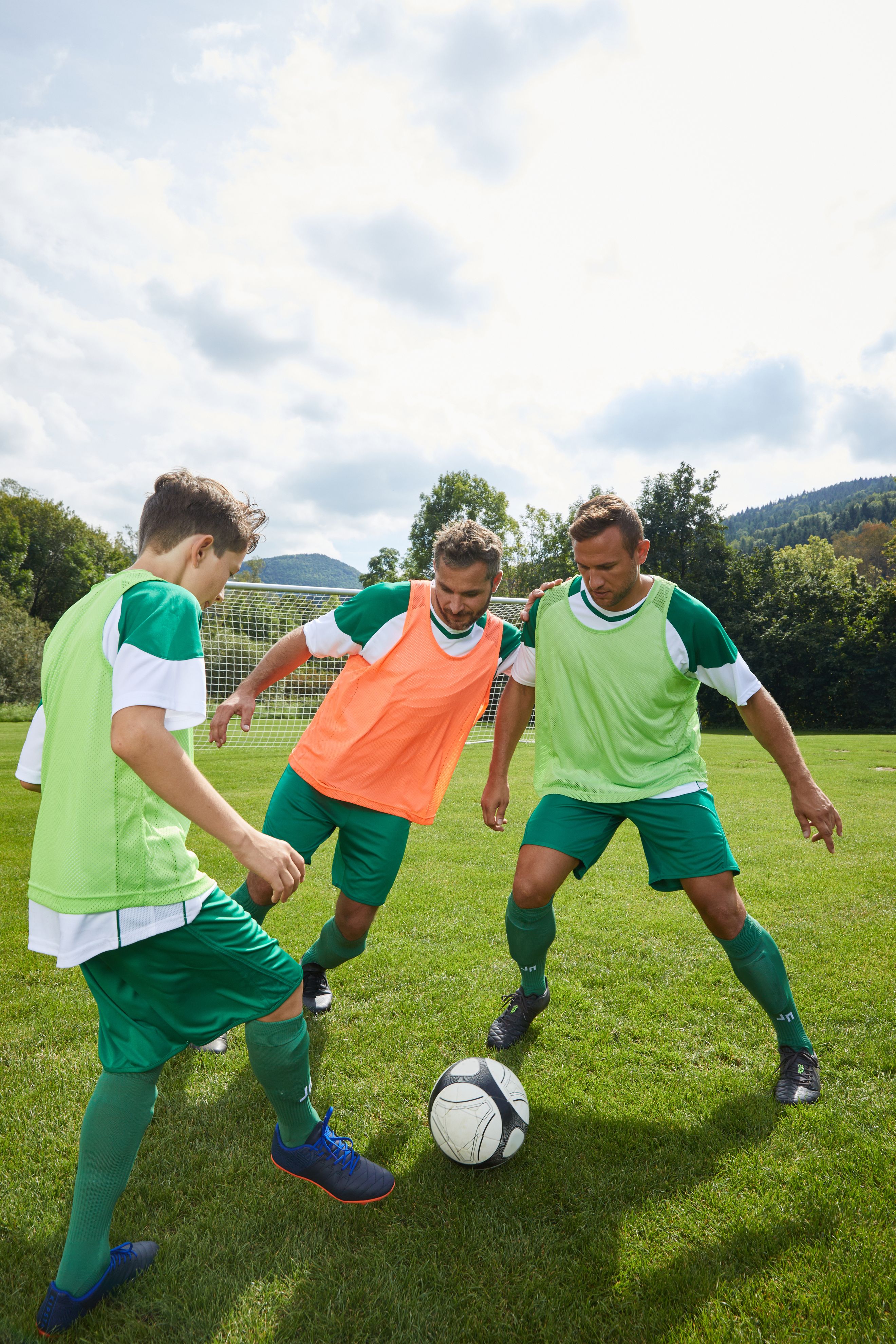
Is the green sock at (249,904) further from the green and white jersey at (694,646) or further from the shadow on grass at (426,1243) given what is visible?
the green and white jersey at (694,646)

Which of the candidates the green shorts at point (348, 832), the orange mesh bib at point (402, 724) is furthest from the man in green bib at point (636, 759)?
the green shorts at point (348, 832)

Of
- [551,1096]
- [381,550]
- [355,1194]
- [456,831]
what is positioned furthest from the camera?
[381,550]

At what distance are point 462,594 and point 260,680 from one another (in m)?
1.02

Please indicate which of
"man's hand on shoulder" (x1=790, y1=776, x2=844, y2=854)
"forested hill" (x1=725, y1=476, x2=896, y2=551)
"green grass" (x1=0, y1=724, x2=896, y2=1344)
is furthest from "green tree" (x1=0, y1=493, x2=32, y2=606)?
"forested hill" (x1=725, y1=476, x2=896, y2=551)

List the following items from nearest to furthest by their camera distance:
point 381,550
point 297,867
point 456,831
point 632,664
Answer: point 297,867
point 632,664
point 456,831
point 381,550

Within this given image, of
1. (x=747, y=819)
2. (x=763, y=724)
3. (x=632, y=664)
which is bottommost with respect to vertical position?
(x=747, y=819)

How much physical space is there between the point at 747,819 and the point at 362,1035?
593 cm

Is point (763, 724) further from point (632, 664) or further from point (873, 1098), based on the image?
point (873, 1098)

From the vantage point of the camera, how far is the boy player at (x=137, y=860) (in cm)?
174

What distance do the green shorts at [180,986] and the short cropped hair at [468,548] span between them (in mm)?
1707

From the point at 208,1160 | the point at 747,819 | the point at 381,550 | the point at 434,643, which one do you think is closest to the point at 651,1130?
the point at 208,1160

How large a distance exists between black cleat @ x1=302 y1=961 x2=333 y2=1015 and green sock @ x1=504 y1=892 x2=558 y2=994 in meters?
1.00

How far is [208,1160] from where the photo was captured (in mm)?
2514

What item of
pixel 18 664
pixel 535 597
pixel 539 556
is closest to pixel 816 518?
pixel 539 556
